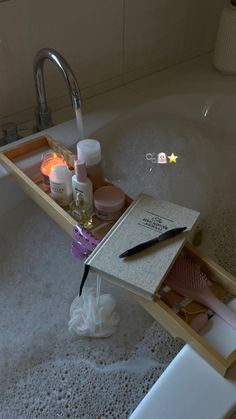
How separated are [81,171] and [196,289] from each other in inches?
12.6

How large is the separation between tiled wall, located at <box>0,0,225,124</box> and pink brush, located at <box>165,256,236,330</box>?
2.35 ft

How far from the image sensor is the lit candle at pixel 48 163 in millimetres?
1051

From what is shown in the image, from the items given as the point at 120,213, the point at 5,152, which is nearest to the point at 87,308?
the point at 120,213

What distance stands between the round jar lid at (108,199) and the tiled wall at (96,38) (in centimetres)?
47

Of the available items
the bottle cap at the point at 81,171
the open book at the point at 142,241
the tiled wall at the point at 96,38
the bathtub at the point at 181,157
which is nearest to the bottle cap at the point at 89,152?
the bottle cap at the point at 81,171

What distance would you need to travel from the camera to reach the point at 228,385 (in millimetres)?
742

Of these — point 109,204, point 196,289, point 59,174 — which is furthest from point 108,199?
point 196,289

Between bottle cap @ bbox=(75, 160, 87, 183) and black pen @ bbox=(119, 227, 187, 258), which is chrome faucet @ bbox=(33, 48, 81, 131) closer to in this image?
bottle cap @ bbox=(75, 160, 87, 183)

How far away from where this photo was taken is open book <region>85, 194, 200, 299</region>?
80 cm

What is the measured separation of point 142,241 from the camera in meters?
0.86

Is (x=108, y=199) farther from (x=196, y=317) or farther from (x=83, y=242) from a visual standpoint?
(x=196, y=317)

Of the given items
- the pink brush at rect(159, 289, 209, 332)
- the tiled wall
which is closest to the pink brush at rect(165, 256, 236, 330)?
the pink brush at rect(159, 289, 209, 332)

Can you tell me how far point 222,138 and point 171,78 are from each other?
26cm

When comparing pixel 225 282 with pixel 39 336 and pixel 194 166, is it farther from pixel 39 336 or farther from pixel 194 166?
pixel 194 166
